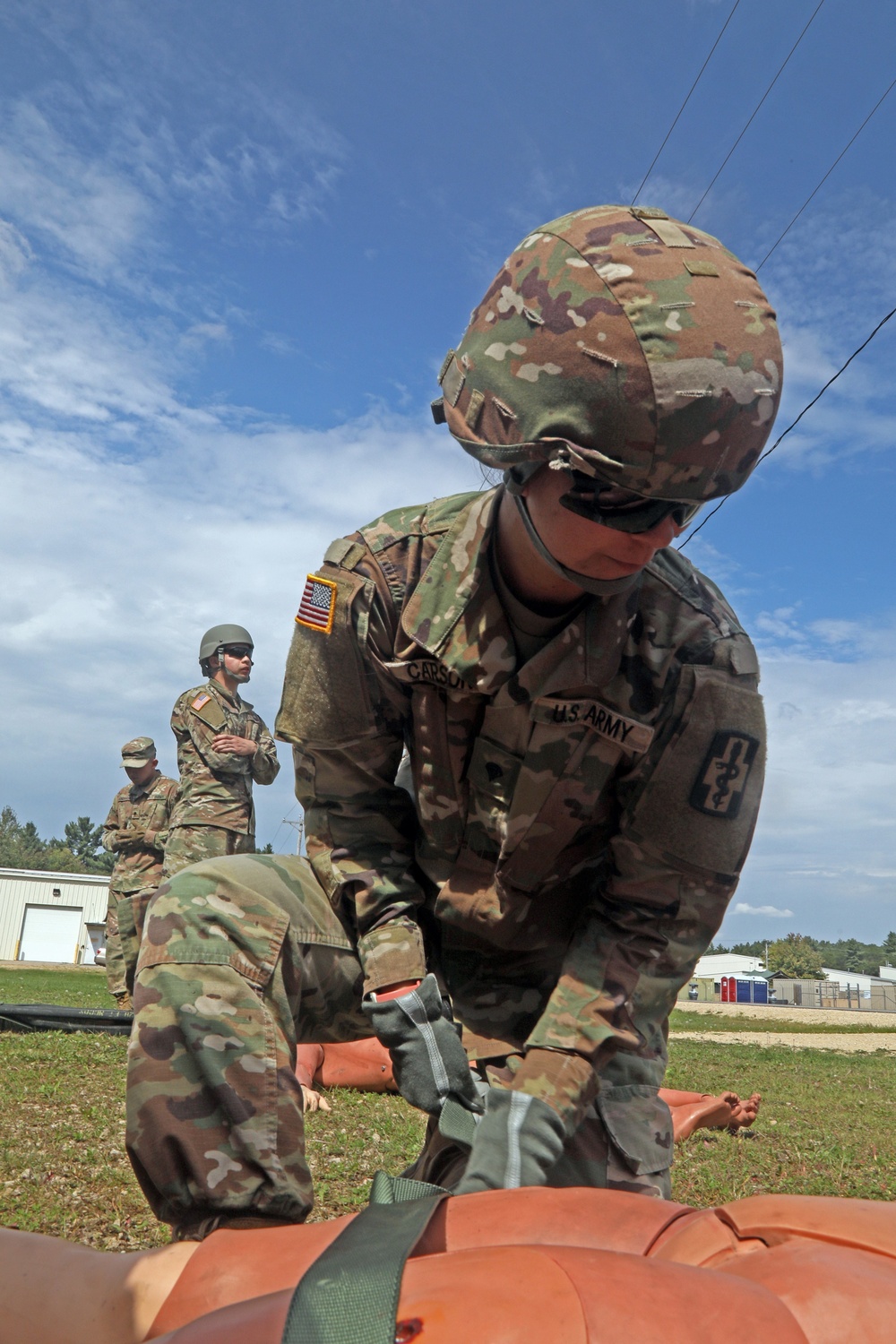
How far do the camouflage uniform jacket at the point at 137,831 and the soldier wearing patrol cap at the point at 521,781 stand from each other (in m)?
10.4

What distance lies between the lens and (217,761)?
10164mm

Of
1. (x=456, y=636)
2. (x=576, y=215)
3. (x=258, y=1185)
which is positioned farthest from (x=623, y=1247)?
(x=576, y=215)

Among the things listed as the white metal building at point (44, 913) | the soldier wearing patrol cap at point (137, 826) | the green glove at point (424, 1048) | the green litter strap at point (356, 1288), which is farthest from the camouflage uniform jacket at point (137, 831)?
the white metal building at point (44, 913)

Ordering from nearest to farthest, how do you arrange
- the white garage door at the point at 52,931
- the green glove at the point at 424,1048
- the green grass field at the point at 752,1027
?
the green glove at the point at 424,1048 → the green grass field at the point at 752,1027 → the white garage door at the point at 52,931

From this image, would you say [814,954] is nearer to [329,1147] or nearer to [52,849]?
[52,849]

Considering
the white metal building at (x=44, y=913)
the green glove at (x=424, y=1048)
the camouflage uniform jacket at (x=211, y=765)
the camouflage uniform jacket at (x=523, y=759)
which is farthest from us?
the white metal building at (x=44, y=913)

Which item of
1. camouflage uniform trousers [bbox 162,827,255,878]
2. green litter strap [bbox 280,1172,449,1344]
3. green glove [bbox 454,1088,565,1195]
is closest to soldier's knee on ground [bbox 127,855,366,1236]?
green glove [bbox 454,1088,565,1195]

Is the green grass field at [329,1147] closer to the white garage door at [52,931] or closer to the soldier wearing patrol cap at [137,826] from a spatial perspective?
the soldier wearing patrol cap at [137,826]

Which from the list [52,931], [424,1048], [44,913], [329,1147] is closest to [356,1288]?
[424,1048]

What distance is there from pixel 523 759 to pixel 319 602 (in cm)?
63

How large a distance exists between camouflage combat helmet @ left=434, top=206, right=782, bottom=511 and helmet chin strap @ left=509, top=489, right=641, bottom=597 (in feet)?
0.30

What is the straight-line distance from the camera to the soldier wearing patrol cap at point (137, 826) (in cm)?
1300

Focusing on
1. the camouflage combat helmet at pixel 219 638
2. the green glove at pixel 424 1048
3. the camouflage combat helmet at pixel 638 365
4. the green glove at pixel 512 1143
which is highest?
the camouflage combat helmet at pixel 219 638

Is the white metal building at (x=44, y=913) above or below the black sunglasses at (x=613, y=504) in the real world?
below
